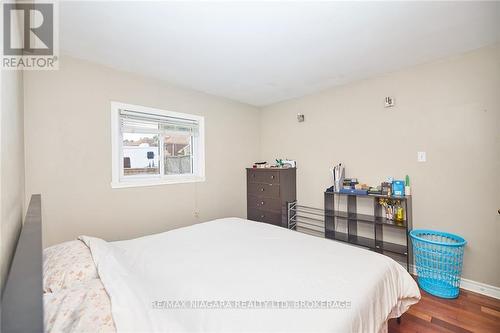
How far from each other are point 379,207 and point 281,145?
5.74 ft

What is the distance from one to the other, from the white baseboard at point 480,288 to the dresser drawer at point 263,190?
2205 mm

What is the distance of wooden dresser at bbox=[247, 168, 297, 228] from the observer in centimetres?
339

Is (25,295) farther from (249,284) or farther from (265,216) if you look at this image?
(265,216)

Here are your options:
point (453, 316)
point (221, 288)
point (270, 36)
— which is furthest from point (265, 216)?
point (270, 36)

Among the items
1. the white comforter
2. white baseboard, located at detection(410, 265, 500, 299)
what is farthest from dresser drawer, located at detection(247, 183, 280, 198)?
white baseboard, located at detection(410, 265, 500, 299)

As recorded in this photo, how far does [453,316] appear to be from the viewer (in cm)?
187

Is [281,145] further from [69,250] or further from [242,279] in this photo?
[69,250]

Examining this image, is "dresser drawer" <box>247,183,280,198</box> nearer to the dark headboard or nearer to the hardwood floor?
the hardwood floor

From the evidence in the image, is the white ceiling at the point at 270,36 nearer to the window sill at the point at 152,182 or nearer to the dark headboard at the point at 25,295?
the window sill at the point at 152,182

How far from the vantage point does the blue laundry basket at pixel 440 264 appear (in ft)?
6.89

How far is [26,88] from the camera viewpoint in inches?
76.9

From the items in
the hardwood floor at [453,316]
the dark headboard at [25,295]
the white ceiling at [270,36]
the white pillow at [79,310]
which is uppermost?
the white ceiling at [270,36]

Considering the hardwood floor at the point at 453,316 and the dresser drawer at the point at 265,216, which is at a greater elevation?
the dresser drawer at the point at 265,216

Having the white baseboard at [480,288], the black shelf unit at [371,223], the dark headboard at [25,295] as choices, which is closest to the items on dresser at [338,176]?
the black shelf unit at [371,223]
